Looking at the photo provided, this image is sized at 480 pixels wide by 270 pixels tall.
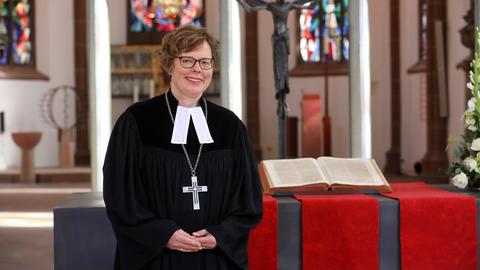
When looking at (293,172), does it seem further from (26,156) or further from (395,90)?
(395,90)

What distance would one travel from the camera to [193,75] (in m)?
2.96

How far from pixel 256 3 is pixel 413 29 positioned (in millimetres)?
11040

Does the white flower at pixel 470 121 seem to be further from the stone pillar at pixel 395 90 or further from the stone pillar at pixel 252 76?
the stone pillar at pixel 252 76

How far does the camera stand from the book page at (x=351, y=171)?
4.38m

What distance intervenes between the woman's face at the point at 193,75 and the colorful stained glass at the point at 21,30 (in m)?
14.3

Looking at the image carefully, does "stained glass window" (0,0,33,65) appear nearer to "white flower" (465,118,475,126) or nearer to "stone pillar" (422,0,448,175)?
"stone pillar" (422,0,448,175)

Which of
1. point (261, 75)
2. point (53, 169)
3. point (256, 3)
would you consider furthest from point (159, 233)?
point (261, 75)

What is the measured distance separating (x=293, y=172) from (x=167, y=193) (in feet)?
5.15

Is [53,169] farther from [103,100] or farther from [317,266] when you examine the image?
[317,266]

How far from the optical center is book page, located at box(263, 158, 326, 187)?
4.32 metres

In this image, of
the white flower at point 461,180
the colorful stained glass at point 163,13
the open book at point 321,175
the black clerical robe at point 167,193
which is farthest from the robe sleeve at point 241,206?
the colorful stained glass at point 163,13

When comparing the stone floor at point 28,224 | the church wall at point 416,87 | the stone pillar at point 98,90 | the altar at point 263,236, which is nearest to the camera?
the altar at point 263,236

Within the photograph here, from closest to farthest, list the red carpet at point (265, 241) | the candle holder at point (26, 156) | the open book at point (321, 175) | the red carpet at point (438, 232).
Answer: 1. the red carpet at point (265, 241)
2. the red carpet at point (438, 232)
3. the open book at point (321, 175)
4. the candle holder at point (26, 156)

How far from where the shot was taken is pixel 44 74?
16.5 meters
